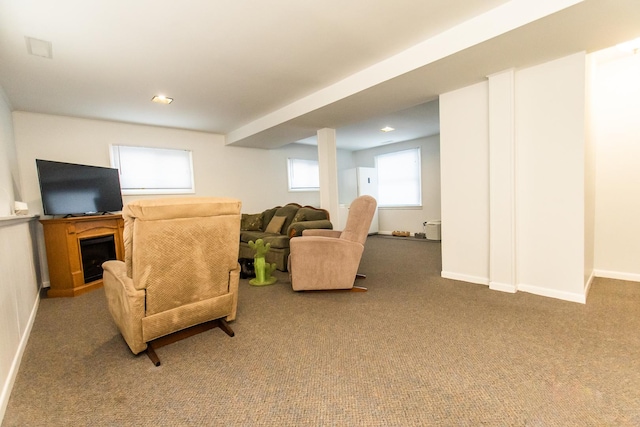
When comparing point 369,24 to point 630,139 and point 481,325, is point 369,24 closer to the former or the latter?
point 481,325

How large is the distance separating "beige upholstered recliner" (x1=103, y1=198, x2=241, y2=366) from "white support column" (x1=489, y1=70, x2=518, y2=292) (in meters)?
2.54

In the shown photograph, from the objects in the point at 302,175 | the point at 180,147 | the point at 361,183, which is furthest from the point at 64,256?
the point at 361,183

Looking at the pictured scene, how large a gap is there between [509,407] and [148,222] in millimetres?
2072

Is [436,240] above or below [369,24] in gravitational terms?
below

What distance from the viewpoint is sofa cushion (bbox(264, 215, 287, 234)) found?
4.60 m

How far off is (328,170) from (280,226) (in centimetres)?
122

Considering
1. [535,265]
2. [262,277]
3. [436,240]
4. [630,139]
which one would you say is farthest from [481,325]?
[436,240]

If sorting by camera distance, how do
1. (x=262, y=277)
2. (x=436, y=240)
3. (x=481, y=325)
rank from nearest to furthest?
1. (x=481, y=325)
2. (x=262, y=277)
3. (x=436, y=240)

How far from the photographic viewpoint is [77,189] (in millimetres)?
3721

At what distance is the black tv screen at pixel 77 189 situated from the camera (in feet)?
11.3

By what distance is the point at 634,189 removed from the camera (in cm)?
300

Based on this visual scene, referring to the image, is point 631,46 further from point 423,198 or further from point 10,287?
point 10,287

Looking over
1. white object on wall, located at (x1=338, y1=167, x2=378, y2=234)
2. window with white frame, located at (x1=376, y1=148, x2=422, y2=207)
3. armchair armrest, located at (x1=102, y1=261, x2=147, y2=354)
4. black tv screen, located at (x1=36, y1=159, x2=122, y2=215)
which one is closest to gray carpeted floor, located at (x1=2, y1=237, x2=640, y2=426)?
armchair armrest, located at (x1=102, y1=261, x2=147, y2=354)

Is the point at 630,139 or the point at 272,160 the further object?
the point at 272,160
